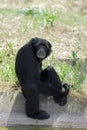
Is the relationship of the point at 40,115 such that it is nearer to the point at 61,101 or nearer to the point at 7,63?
the point at 61,101

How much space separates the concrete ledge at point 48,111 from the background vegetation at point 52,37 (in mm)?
341

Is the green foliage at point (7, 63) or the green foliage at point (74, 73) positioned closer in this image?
the green foliage at point (74, 73)

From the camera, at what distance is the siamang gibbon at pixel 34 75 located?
32.3 feet

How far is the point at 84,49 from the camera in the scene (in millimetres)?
12938

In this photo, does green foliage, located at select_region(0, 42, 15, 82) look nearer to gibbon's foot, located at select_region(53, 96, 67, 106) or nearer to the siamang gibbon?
the siamang gibbon

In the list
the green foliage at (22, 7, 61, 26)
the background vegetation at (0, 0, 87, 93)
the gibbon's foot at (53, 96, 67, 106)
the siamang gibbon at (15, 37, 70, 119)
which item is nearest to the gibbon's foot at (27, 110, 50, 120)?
the siamang gibbon at (15, 37, 70, 119)

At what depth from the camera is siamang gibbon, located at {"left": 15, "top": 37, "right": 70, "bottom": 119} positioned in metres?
9.86

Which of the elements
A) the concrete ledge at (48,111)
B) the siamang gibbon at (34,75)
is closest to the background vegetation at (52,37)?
the concrete ledge at (48,111)

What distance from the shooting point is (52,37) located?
534 inches

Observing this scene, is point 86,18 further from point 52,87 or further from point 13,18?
point 52,87

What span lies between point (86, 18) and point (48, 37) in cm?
264

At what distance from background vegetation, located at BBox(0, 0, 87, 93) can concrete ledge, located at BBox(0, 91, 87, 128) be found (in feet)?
1.12

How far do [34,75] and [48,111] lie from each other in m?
0.75

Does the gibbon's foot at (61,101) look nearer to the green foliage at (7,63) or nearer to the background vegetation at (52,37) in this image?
the background vegetation at (52,37)
